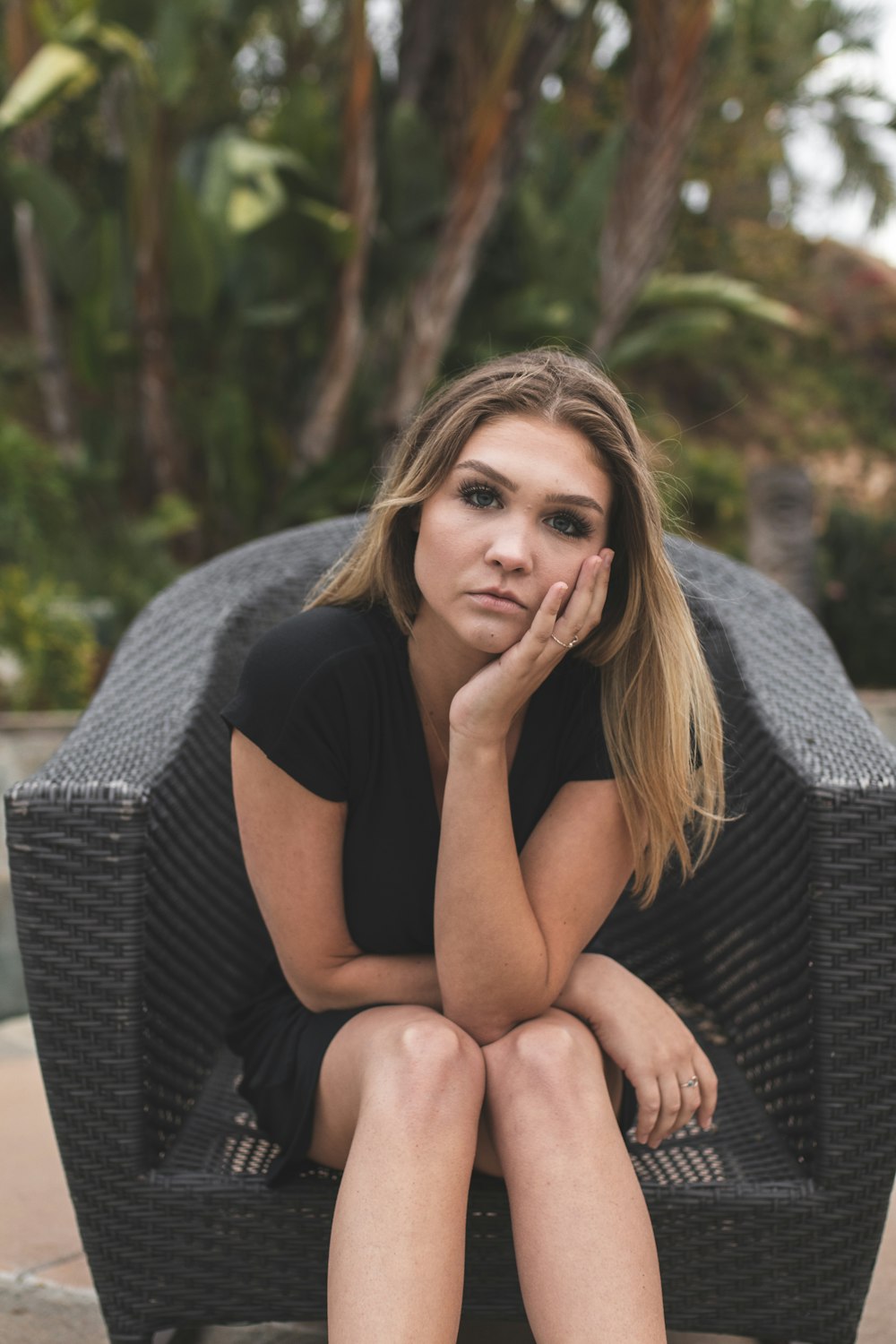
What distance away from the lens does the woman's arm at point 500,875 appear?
1510 mm

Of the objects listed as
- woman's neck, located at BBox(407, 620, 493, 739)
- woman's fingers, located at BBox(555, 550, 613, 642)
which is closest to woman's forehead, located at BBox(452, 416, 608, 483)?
woman's fingers, located at BBox(555, 550, 613, 642)

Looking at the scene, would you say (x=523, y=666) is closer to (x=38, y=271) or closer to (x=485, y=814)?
(x=485, y=814)

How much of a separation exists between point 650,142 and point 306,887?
5.54 meters

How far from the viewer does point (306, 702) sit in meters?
1.59

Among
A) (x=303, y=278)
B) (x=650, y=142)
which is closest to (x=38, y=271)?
(x=303, y=278)

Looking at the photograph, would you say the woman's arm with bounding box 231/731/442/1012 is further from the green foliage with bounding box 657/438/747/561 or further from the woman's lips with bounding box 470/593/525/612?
the green foliage with bounding box 657/438/747/561

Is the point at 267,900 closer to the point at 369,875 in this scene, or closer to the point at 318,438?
the point at 369,875

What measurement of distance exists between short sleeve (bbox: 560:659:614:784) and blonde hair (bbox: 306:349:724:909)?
0.02 meters

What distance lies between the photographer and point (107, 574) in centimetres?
647

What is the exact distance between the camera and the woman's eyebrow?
60.6 inches

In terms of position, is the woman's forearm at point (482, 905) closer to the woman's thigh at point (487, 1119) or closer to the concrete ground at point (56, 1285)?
the woman's thigh at point (487, 1119)

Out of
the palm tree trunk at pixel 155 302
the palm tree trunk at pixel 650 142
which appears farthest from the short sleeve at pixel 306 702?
the palm tree trunk at pixel 155 302

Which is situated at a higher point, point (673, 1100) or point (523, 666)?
point (523, 666)

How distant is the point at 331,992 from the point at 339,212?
5479mm
